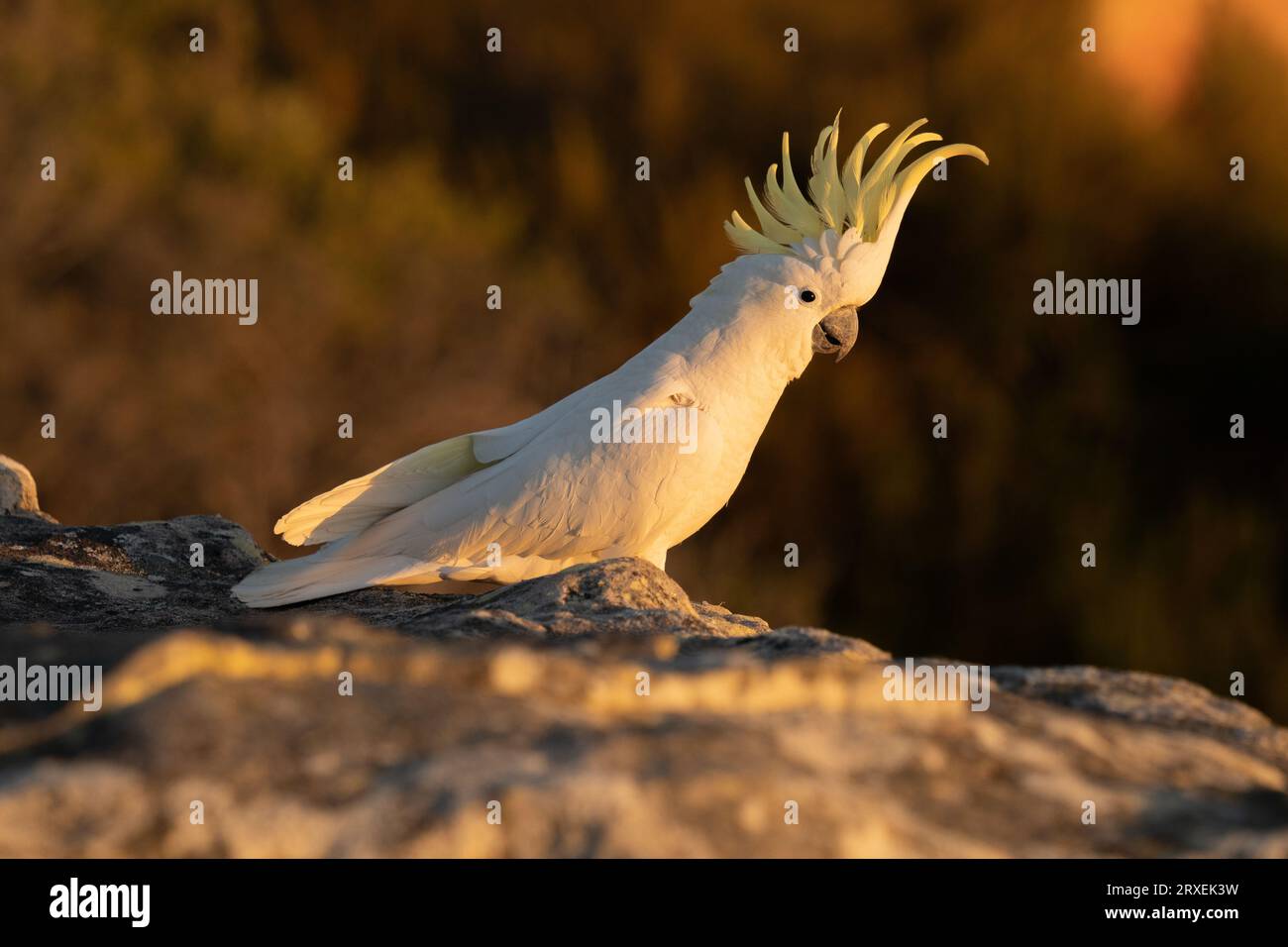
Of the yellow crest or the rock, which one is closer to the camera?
the yellow crest

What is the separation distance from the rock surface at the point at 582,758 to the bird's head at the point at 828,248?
2.08m

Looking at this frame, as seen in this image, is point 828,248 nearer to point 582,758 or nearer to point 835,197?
point 835,197

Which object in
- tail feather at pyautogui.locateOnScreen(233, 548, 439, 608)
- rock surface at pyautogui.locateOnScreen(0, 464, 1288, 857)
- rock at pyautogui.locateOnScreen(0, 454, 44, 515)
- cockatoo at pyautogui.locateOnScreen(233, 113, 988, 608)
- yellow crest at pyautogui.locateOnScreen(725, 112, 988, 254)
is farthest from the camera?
rock at pyautogui.locateOnScreen(0, 454, 44, 515)

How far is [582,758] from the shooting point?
1122 millimetres

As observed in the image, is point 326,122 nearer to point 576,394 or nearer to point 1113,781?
point 576,394

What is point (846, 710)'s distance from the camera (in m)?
1.29

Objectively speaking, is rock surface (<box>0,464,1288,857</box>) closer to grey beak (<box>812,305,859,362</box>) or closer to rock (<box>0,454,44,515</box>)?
grey beak (<box>812,305,859,362</box>)

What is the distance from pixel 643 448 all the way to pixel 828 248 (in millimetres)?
778

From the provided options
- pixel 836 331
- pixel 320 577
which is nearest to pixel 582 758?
pixel 320 577

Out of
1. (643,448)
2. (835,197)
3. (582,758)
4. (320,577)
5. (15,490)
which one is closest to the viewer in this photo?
(582,758)

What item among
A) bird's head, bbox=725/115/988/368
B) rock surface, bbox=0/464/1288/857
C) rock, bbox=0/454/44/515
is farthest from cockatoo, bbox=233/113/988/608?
rock surface, bbox=0/464/1288/857

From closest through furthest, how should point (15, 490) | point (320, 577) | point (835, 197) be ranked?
point (320, 577), point (835, 197), point (15, 490)

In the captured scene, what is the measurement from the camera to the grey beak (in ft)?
11.5

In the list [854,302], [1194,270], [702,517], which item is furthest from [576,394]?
[1194,270]
